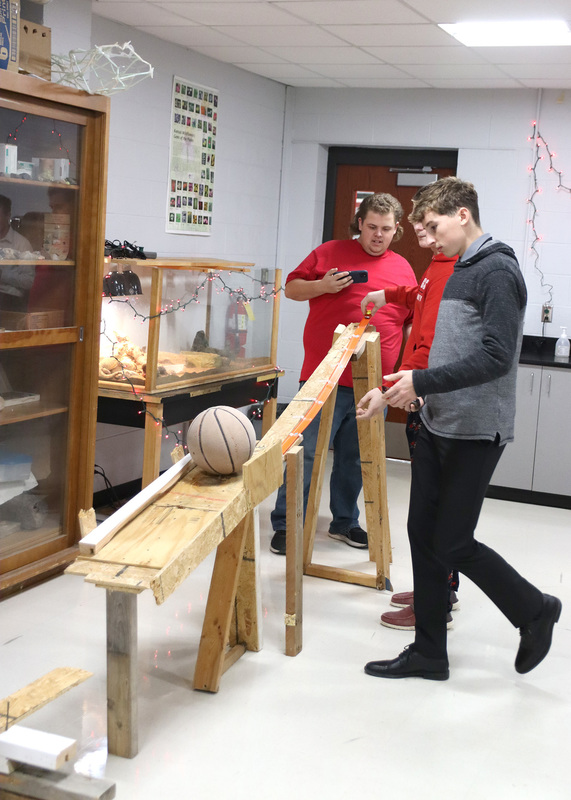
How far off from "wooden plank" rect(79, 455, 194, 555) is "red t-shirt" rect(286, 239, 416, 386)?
1.53m

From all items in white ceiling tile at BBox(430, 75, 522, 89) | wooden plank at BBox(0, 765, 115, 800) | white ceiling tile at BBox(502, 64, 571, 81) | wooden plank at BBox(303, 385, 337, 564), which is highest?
white ceiling tile at BBox(430, 75, 522, 89)

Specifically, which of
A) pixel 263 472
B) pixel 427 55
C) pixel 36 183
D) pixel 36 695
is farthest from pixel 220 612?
pixel 427 55

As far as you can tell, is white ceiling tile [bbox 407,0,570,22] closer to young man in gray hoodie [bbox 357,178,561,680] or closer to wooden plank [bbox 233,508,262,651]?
young man in gray hoodie [bbox 357,178,561,680]

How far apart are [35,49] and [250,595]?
2204 mm

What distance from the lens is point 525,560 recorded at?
436cm

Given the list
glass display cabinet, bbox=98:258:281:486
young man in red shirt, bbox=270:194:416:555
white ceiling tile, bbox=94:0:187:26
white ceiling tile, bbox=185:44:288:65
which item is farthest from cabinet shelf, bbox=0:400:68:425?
white ceiling tile, bbox=185:44:288:65

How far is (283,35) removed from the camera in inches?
185

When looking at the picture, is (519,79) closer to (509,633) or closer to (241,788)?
(509,633)

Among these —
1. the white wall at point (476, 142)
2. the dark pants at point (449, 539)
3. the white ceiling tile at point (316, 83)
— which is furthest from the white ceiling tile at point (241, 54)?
the dark pants at point (449, 539)

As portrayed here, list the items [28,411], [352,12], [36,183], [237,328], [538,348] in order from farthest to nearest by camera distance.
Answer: [538,348] < [237,328] < [352,12] < [28,411] < [36,183]

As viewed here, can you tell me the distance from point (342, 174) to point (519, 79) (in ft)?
5.12

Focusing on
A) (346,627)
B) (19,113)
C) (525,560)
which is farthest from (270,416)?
(19,113)

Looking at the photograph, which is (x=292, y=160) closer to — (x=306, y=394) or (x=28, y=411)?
(x=28, y=411)

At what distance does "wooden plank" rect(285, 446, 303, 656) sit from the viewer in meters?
2.97
